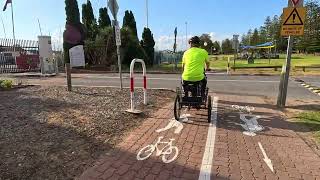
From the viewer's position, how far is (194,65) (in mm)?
7602

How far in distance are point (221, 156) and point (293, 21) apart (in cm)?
561

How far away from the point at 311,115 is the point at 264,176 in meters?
4.82

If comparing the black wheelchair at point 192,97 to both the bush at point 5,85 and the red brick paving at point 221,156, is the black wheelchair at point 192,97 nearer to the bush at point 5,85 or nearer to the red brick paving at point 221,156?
the red brick paving at point 221,156

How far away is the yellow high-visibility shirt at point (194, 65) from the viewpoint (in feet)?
24.9

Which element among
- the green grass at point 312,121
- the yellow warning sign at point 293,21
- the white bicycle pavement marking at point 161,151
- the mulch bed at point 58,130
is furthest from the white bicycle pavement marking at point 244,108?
the white bicycle pavement marking at point 161,151

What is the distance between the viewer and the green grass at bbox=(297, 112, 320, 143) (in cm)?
713

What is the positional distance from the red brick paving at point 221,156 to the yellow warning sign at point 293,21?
114 inches

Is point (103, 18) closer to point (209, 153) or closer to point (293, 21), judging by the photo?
point (293, 21)

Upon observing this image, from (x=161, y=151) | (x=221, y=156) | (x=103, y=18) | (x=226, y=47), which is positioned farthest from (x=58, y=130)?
(x=226, y=47)

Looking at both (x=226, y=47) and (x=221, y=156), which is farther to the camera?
(x=226, y=47)

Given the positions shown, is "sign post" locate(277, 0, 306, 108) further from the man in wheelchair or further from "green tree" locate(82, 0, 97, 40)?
"green tree" locate(82, 0, 97, 40)

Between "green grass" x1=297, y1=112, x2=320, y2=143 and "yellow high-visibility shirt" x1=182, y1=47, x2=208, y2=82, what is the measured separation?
2.65 meters

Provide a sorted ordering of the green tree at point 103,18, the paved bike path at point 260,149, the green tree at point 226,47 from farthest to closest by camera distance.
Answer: the green tree at point 226,47
the green tree at point 103,18
the paved bike path at point 260,149

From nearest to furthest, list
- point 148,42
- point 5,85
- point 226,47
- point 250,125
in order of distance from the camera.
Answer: point 250,125 < point 5,85 < point 148,42 < point 226,47
